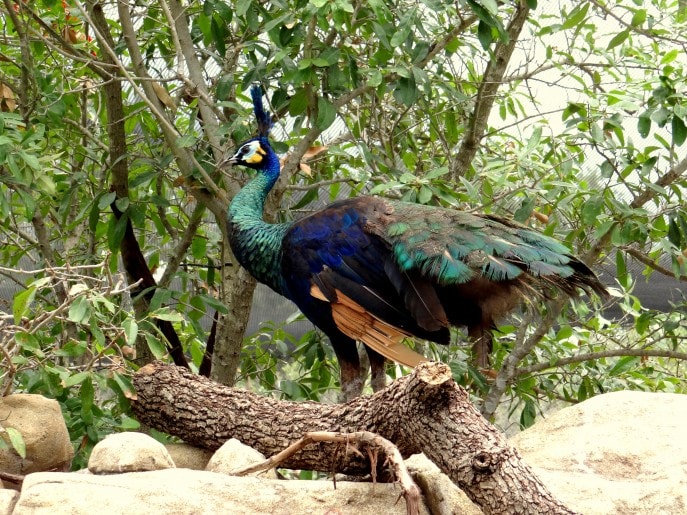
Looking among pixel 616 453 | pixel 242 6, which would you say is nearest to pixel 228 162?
pixel 242 6

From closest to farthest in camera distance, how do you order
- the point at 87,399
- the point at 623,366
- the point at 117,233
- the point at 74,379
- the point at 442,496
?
the point at 442,496 < the point at 74,379 < the point at 87,399 < the point at 117,233 < the point at 623,366

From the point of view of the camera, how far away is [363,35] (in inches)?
199

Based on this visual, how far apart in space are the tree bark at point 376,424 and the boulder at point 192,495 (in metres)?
0.14

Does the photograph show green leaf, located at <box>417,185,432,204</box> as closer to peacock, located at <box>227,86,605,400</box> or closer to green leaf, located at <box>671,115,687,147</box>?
peacock, located at <box>227,86,605,400</box>

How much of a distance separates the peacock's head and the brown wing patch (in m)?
0.79

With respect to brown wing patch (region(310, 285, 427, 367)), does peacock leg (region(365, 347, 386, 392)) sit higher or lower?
lower

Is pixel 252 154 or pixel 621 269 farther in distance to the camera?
pixel 621 269

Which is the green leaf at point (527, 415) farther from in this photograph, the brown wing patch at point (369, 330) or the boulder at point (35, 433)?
the boulder at point (35, 433)

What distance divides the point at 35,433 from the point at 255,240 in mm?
1470

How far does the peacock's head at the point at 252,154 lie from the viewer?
4645 mm

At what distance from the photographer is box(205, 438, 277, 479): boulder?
3218mm

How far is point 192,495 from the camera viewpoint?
2713mm

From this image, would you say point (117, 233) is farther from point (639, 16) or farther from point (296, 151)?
point (639, 16)

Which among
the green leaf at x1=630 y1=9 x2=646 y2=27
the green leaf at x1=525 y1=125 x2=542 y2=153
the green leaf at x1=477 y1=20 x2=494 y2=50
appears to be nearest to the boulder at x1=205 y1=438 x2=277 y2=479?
the green leaf at x1=525 y1=125 x2=542 y2=153
